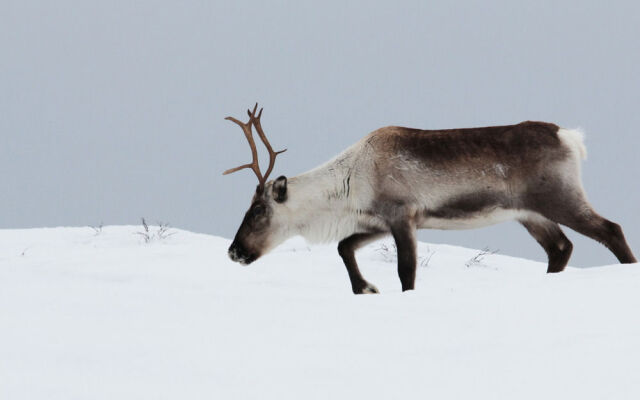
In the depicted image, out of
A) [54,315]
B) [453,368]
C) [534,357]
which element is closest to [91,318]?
[54,315]

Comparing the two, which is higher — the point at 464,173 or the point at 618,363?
the point at 464,173

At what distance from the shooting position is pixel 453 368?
296 cm

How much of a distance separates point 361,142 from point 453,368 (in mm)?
3884

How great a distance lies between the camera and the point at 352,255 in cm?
682

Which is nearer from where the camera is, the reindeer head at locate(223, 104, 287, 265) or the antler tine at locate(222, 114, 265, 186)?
the reindeer head at locate(223, 104, 287, 265)

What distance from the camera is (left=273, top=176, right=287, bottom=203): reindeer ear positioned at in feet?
21.6

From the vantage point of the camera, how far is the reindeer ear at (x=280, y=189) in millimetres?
6570

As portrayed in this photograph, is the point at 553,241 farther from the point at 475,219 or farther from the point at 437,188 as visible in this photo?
the point at 437,188

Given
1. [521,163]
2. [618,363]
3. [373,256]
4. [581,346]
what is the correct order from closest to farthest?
[618,363] → [581,346] → [521,163] → [373,256]

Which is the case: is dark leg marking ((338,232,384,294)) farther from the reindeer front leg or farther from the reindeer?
the reindeer front leg

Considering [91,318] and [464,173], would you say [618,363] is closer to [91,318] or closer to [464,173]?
[91,318]

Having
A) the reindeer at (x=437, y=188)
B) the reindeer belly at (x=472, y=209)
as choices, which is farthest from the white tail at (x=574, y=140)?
the reindeer belly at (x=472, y=209)

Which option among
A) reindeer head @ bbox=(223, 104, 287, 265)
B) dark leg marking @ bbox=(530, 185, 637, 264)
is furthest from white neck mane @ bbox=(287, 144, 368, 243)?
dark leg marking @ bbox=(530, 185, 637, 264)

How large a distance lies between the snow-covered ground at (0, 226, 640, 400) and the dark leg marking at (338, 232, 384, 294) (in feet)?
5.94
